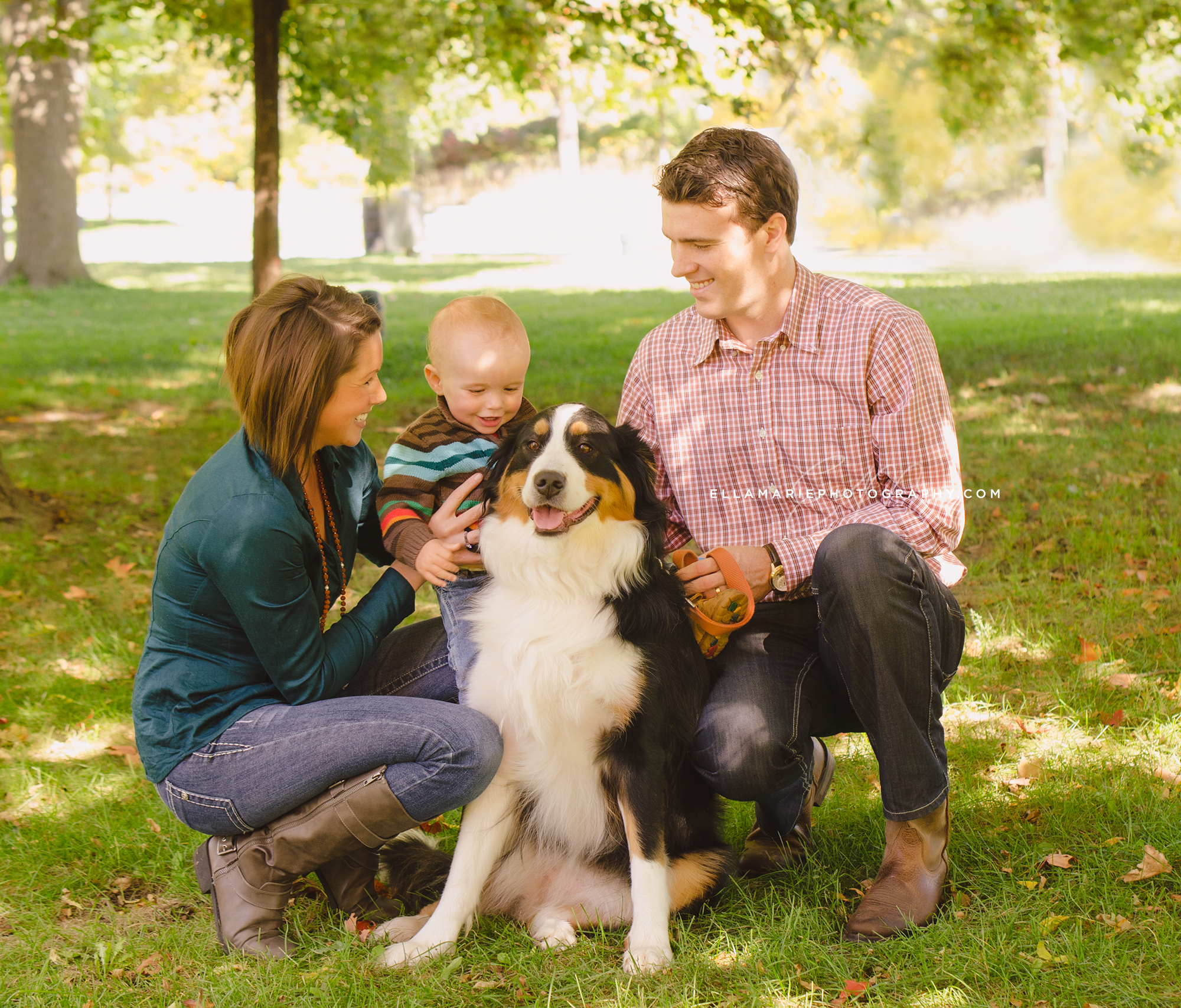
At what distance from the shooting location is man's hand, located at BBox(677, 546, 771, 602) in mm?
2771

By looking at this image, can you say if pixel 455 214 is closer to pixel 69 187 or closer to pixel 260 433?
pixel 69 187

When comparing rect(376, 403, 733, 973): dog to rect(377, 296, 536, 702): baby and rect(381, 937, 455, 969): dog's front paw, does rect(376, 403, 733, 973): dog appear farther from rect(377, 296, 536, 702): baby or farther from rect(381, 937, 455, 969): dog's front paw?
rect(377, 296, 536, 702): baby

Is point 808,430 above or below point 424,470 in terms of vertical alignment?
above

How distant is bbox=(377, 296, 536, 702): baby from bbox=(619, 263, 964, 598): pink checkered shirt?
0.47 metres

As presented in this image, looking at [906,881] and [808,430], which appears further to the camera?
[808,430]

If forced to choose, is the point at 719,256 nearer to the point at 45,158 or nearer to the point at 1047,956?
the point at 1047,956

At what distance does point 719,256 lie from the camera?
2963mm

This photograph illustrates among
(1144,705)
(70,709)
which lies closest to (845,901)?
(1144,705)

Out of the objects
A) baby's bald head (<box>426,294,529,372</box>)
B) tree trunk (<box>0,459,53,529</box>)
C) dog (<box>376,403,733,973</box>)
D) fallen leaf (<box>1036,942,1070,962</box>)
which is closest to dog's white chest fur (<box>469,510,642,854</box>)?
dog (<box>376,403,733,973</box>)

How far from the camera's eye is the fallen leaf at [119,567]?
5.48 metres

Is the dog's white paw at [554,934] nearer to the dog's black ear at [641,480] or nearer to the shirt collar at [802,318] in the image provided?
the dog's black ear at [641,480]

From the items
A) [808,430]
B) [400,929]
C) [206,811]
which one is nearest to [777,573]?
[808,430]

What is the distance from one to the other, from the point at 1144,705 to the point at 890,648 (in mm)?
1732

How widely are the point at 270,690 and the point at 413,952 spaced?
0.77 metres
